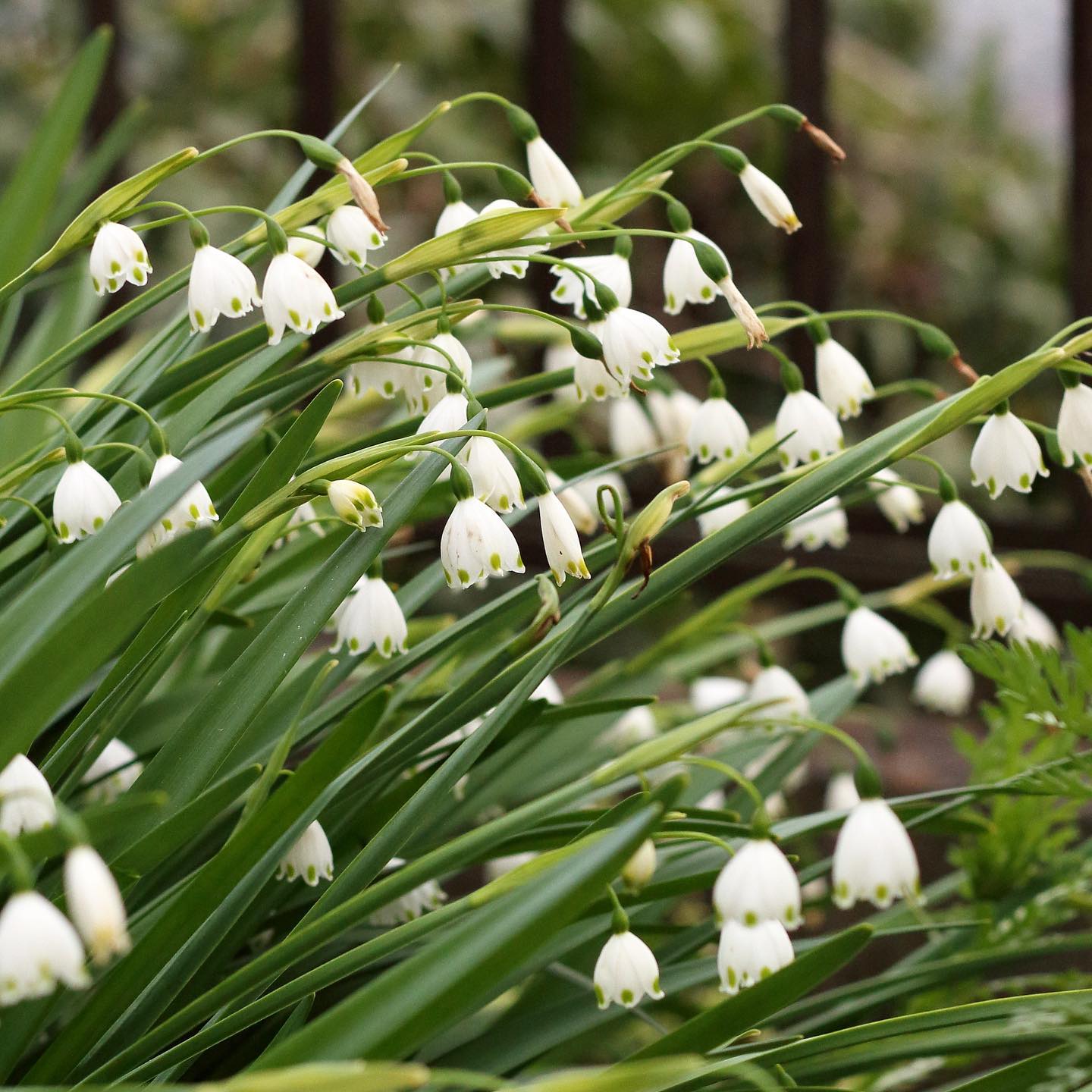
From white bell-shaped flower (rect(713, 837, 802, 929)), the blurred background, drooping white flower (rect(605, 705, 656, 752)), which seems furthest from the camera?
the blurred background

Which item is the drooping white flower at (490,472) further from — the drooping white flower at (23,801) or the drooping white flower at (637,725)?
the drooping white flower at (637,725)

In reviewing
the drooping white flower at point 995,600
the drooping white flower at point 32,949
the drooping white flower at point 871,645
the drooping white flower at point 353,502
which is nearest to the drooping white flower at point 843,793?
the drooping white flower at point 871,645

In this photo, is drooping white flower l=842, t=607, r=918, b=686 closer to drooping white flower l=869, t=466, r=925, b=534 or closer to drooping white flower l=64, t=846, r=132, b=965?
drooping white flower l=869, t=466, r=925, b=534

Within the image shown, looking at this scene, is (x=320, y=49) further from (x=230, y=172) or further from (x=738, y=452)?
(x=230, y=172)

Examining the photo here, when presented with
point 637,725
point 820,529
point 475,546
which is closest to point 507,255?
point 475,546

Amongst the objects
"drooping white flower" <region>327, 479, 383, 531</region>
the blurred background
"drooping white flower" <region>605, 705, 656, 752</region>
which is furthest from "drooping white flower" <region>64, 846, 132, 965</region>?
the blurred background

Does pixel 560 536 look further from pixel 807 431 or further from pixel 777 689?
pixel 777 689

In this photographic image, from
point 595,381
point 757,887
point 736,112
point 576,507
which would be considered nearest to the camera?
point 757,887
